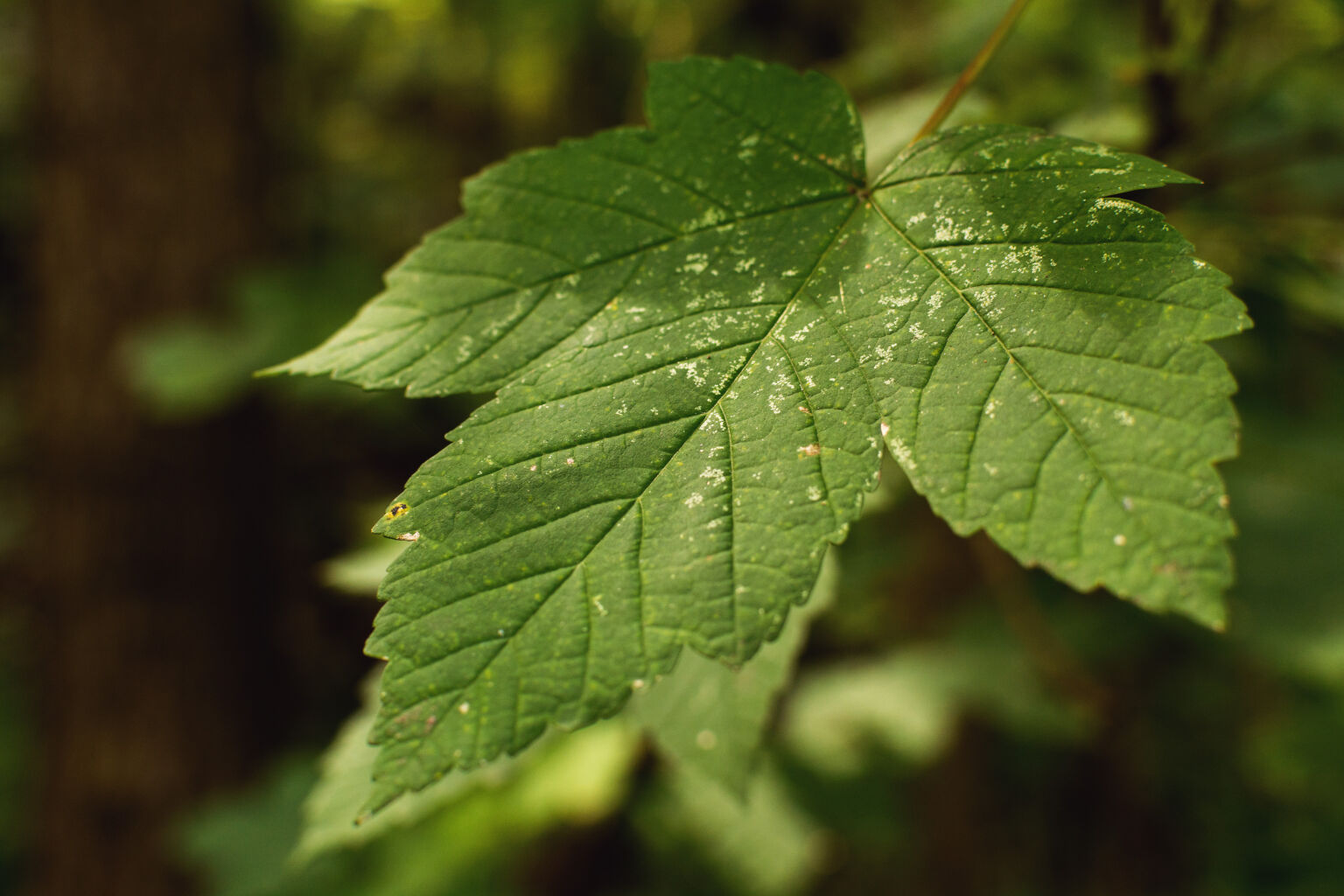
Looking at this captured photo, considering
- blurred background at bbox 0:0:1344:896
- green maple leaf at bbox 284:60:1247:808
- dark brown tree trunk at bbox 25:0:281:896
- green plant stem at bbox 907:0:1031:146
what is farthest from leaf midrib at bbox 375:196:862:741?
dark brown tree trunk at bbox 25:0:281:896

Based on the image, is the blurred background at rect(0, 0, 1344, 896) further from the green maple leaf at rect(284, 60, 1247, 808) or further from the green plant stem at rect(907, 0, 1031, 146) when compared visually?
the green maple leaf at rect(284, 60, 1247, 808)

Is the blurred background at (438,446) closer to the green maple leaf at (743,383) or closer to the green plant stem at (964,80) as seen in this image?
the green plant stem at (964,80)

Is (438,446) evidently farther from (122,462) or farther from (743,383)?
(743,383)

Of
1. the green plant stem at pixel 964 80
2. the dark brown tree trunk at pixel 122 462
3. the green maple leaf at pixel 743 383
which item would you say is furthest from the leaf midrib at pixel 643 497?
the dark brown tree trunk at pixel 122 462

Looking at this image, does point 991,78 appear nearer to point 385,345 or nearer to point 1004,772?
point 385,345

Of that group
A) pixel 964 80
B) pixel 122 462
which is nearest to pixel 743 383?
pixel 964 80

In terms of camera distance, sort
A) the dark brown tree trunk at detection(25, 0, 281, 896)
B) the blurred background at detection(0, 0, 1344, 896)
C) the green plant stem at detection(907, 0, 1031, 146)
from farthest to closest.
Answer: the dark brown tree trunk at detection(25, 0, 281, 896)
the blurred background at detection(0, 0, 1344, 896)
the green plant stem at detection(907, 0, 1031, 146)
